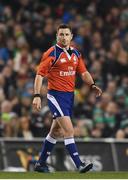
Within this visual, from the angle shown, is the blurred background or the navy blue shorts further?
the blurred background

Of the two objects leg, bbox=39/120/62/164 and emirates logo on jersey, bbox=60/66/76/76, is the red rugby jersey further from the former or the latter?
leg, bbox=39/120/62/164

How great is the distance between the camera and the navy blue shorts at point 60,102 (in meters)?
14.9

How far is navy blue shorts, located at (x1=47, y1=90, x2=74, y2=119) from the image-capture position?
1487cm

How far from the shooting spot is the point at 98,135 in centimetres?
2030

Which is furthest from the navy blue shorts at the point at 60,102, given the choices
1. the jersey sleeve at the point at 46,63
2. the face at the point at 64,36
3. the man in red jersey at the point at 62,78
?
the face at the point at 64,36

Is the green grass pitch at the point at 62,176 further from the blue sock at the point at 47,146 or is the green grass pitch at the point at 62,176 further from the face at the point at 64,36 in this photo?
the face at the point at 64,36

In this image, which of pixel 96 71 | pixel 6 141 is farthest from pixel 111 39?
pixel 6 141

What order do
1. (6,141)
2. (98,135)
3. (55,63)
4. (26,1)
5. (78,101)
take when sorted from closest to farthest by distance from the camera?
(55,63), (6,141), (98,135), (78,101), (26,1)

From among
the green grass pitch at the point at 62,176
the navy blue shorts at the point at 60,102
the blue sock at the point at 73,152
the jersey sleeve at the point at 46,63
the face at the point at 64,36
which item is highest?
the face at the point at 64,36

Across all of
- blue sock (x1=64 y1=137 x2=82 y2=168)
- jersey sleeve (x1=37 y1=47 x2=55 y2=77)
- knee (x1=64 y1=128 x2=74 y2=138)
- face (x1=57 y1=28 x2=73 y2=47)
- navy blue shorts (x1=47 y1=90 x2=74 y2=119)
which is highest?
face (x1=57 y1=28 x2=73 y2=47)

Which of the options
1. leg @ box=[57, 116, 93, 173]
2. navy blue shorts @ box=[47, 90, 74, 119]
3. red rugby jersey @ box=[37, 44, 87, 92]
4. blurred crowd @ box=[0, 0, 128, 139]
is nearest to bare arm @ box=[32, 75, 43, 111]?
red rugby jersey @ box=[37, 44, 87, 92]

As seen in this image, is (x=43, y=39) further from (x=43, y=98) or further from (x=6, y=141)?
(x=6, y=141)

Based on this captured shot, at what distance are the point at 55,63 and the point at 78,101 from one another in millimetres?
7174

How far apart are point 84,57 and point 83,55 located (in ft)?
0.40
